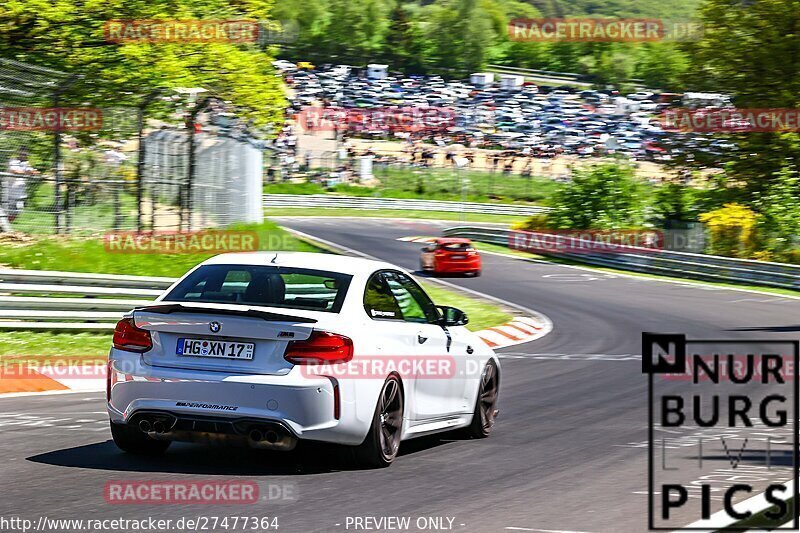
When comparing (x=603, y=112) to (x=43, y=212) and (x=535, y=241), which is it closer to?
(x=535, y=241)

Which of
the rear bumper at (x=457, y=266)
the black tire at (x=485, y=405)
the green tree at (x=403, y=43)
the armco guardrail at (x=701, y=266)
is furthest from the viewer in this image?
the green tree at (x=403, y=43)

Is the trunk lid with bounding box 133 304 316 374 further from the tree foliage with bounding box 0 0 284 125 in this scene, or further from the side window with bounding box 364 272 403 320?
the tree foliage with bounding box 0 0 284 125

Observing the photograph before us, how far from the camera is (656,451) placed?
357 inches

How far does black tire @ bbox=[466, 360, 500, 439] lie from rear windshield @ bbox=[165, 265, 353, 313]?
210cm

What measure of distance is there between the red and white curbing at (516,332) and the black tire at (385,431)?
11.0m

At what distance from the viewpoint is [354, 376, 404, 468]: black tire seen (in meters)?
7.61

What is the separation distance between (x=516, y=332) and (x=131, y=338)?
1398 cm

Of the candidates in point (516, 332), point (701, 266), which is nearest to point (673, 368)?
point (516, 332)

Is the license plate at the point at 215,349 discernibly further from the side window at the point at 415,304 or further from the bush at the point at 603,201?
the bush at the point at 603,201

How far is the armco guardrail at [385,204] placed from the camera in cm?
6281

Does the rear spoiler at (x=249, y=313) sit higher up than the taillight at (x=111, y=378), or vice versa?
the rear spoiler at (x=249, y=313)

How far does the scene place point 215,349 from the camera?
24.2 ft

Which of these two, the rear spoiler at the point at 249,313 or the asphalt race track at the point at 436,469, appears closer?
the asphalt race track at the point at 436,469

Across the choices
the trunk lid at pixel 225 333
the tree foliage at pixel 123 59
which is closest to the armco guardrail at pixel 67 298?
the trunk lid at pixel 225 333
